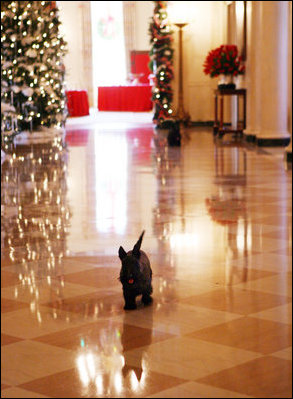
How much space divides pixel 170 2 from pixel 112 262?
19750mm

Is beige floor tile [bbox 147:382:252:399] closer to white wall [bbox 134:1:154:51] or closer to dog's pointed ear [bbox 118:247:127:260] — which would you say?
dog's pointed ear [bbox 118:247:127:260]

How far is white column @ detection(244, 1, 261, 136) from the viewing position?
49.8 feet

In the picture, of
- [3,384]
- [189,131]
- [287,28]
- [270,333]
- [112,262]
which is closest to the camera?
[112,262]

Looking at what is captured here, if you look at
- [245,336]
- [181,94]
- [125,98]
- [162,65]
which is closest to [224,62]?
[181,94]

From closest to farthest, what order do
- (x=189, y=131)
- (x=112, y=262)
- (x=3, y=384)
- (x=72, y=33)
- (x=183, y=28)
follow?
(x=112, y=262) < (x=3, y=384) < (x=189, y=131) < (x=183, y=28) < (x=72, y=33)

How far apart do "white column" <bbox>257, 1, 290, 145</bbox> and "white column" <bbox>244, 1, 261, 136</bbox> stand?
2.13ft

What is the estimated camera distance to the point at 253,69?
1548cm

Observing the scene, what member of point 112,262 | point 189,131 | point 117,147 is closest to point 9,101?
point 117,147

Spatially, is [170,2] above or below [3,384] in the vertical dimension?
above

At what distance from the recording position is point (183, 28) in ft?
67.9

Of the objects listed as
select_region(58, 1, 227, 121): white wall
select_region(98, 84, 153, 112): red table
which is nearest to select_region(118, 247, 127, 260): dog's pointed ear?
select_region(58, 1, 227, 121): white wall

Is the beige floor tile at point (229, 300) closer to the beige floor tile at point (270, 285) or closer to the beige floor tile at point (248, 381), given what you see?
the beige floor tile at point (270, 285)

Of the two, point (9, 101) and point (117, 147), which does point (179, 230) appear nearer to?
point (117, 147)

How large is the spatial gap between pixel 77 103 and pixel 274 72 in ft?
42.5
